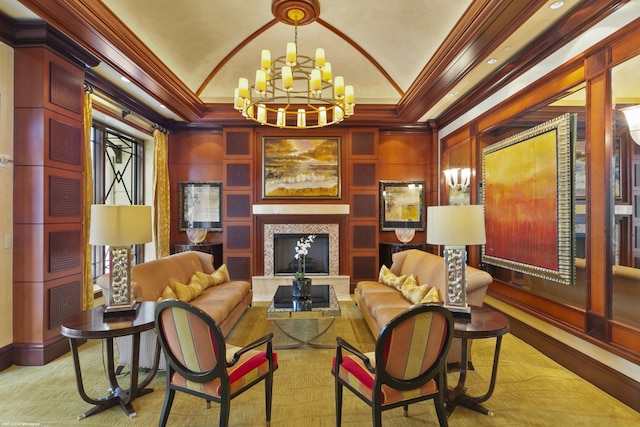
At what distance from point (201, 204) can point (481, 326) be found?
542cm

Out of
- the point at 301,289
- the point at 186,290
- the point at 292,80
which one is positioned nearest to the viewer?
the point at 292,80

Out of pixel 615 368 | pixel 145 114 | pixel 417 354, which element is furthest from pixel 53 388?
pixel 615 368

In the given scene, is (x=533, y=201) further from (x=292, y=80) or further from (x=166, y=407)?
(x=166, y=407)

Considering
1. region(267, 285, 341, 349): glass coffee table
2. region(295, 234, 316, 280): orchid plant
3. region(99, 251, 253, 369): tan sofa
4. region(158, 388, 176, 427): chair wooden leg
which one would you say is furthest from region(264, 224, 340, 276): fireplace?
region(158, 388, 176, 427): chair wooden leg

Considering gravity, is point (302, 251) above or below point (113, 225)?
below

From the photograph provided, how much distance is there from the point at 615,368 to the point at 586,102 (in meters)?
2.18

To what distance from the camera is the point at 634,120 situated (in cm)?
247

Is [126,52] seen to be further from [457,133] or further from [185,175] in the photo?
[457,133]

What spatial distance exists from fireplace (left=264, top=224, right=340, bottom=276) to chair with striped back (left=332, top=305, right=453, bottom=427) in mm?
4217

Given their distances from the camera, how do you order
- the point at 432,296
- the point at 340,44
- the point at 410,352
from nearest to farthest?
the point at 410,352 → the point at 432,296 → the point at 340,44

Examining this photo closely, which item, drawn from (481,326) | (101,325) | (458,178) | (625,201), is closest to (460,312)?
(481,326)

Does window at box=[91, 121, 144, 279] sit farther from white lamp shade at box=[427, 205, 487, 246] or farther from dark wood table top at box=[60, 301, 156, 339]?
white lamp shade at box=[427, 205, 487, 246]

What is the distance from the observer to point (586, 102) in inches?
111

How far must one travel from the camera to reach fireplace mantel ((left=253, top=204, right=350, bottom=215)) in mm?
6039
